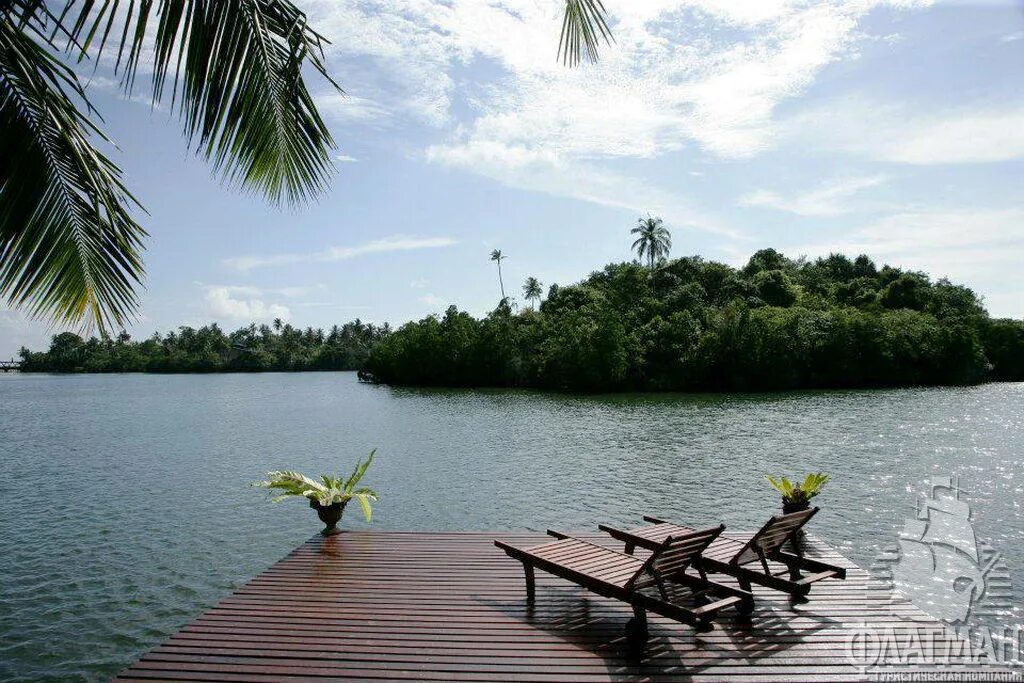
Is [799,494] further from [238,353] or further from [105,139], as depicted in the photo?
[238,353]

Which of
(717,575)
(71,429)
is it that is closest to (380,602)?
(717,575)

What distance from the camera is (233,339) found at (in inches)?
6048

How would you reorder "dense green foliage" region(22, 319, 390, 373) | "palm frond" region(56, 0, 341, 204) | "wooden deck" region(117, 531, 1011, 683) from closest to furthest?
"palm frond" region(56, 0, 341, 204) < "wooden deck" region(117, 531, 1011, 683) < "dense green foliage" region(22, 319, 390, 373)

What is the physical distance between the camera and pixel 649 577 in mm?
6035

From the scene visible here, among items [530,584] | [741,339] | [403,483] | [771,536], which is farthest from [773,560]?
[741,339]

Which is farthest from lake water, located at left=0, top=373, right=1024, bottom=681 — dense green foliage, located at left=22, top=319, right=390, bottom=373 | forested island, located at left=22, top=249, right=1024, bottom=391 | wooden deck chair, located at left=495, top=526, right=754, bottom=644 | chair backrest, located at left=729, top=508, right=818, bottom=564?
dense green foliage, located at left=22, top=319, right=390, bottom=373

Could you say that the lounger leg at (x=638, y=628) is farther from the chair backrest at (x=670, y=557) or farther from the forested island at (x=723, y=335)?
the forested island at (x=723, y=335)

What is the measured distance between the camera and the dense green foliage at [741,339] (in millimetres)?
57594

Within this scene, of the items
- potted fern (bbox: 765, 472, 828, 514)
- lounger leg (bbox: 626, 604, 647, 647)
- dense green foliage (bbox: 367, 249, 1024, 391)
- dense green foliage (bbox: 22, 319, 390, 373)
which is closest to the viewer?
lounger leg (bbox: 626, 604, 647, 647)

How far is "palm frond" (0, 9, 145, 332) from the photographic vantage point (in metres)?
3.25

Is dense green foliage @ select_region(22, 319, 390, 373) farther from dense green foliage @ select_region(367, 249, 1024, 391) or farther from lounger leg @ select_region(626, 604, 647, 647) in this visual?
lounger leg @ select_region(626, 604, 647, 647)

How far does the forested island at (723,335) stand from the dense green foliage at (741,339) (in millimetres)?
124

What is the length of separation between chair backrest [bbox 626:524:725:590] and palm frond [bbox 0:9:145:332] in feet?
13.8

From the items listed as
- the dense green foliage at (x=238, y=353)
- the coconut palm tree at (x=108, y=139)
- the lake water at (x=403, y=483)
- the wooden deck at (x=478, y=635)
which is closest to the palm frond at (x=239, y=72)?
the coconut palm tree at (x=108, y=139)
